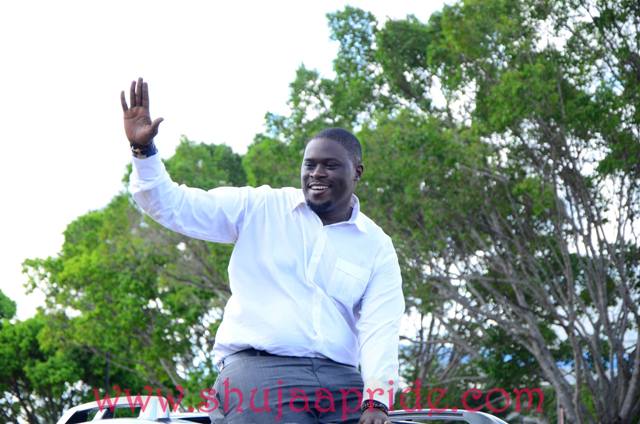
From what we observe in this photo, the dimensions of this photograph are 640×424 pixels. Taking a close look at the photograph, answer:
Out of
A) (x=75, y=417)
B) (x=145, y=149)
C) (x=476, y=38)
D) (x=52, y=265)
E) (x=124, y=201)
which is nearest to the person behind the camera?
(x=145, y=149)

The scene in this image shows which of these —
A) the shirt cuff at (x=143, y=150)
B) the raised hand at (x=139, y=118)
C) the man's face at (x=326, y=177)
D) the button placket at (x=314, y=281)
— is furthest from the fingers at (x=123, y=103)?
the button placket at (x=314, y=281)

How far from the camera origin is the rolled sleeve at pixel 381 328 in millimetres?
3414

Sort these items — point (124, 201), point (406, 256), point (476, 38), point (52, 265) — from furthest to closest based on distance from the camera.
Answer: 1. point (52, 265)
2. point (124, 201)
3. point (406, 256)
4. point (476, 38)

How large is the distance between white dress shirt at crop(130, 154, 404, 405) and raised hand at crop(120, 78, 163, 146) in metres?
0.07

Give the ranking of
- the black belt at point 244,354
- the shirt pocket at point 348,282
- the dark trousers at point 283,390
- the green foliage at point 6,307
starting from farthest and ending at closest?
the green foliage at point 6,307
the shirt pocket at point 348,282
the black belt at point 244,354
the dark trousers at point 283,390

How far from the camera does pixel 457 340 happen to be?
2331 cm

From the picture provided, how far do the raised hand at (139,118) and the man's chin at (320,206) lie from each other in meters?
0.57

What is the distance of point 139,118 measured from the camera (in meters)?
3.39

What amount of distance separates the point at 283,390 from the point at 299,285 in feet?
1.12

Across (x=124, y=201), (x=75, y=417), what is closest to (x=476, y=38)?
(x=124, y=201)

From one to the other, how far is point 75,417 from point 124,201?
26.5 m

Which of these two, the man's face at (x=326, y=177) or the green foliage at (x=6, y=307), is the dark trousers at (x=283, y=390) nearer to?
the man's face at (x=326, y=177)

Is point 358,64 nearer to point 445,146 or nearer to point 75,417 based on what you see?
point 445,146

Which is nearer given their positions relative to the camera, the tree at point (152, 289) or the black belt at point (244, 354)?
the black belt at point (244, 354)
